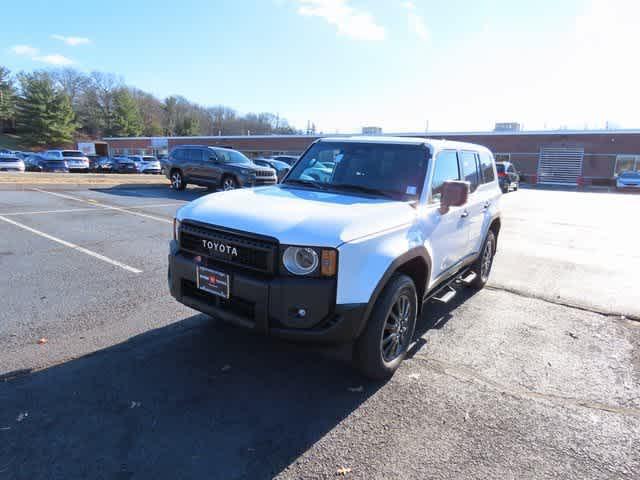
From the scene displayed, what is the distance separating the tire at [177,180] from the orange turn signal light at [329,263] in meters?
16.1

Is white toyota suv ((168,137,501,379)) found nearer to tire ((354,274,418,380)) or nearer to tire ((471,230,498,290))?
tire ((354,274,418,380))

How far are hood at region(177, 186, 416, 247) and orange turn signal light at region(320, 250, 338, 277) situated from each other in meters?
0.06

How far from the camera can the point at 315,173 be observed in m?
4.43

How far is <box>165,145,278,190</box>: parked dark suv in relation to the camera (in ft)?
51.0

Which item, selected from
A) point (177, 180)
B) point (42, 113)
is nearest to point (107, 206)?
point (177, 180)

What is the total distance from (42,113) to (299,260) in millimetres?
84522

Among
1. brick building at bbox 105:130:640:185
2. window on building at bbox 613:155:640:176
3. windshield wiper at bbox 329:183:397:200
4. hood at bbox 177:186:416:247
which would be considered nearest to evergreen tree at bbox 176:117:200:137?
brick building at bbox 105:130:640:185

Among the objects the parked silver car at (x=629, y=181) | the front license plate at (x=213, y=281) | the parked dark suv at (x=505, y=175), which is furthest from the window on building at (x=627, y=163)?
the front license plate at (x=213, y=281)

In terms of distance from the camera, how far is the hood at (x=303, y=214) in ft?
9.19

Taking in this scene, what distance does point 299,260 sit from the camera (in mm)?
2822

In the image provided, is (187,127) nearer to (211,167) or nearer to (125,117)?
(125,117)

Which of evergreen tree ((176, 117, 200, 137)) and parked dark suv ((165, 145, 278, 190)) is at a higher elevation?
evergreen tree ((176, 117, 200, 137))

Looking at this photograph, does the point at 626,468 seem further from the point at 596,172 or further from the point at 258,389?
the point at 596,172

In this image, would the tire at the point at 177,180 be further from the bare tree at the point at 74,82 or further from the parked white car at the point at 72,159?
the bare tree at the point at 74,82
